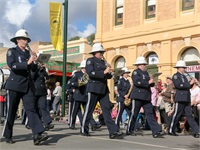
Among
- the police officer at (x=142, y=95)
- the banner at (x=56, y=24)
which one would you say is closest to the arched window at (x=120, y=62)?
the banner at (x=56, y=24)

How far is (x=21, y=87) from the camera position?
728 centimetres

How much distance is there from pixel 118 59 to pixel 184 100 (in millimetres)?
16827

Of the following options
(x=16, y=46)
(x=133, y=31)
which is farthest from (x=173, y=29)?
(x=16, y=46)

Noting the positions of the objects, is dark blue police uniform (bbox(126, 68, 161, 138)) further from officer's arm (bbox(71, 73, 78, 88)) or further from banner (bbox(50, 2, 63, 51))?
banner (bbox(50, 2, 63, 51))

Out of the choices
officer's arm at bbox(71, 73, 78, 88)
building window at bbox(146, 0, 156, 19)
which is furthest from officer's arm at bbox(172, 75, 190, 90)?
building window at bbox(146, 0, 156, 19)

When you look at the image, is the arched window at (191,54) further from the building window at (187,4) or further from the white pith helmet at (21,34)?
the white pith helmet at (21,34)

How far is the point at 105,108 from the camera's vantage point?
880 centimetres

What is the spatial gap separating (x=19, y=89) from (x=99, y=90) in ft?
7.00

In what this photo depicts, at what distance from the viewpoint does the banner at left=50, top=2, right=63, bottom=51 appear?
19.7 meters

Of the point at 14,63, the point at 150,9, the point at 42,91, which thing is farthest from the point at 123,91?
the point at 150,9

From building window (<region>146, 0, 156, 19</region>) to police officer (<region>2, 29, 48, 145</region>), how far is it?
1776 cm

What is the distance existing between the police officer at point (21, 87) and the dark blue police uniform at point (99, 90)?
1688 millimetres

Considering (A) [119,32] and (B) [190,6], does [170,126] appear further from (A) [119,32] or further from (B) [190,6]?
(A) [119,32]

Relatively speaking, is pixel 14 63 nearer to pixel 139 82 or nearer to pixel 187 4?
pixel 139 82
